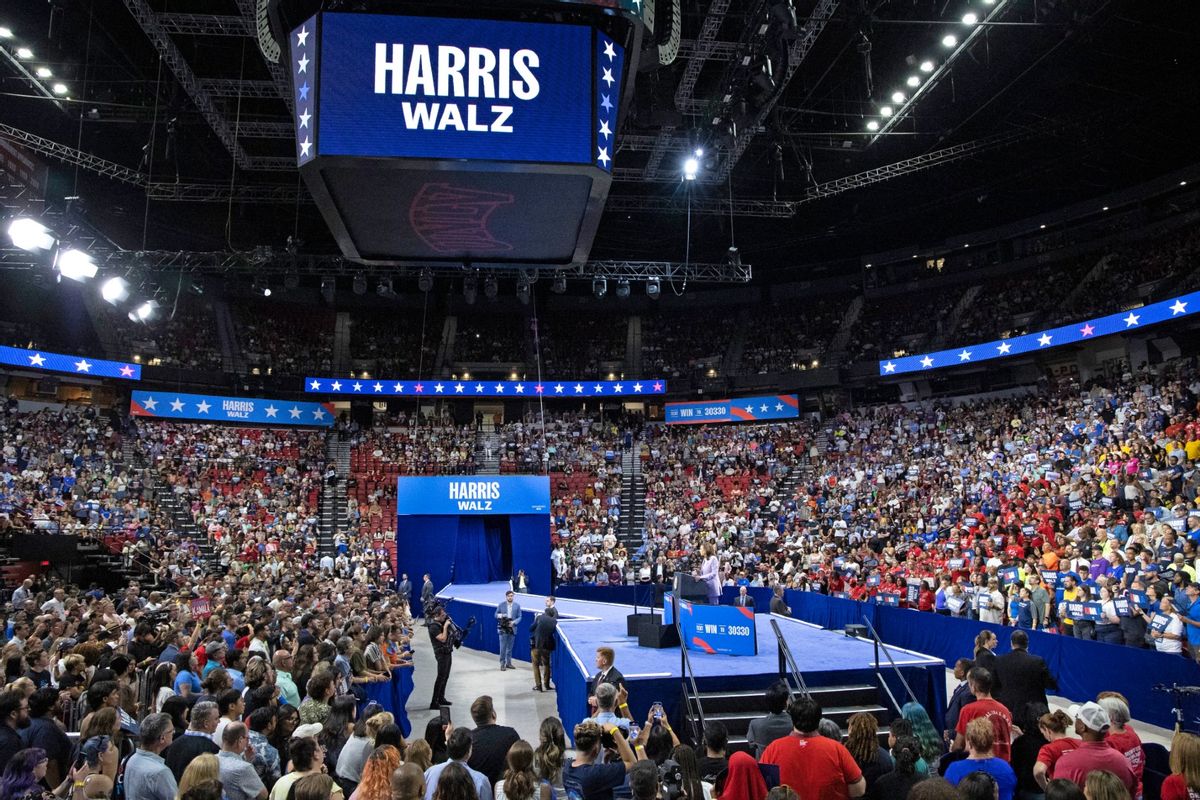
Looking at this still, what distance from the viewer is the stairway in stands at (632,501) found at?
30.8 m

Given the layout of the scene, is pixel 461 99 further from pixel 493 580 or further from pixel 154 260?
pixel 493 580

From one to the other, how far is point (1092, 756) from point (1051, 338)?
81.4ft

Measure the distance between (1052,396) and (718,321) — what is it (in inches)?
639

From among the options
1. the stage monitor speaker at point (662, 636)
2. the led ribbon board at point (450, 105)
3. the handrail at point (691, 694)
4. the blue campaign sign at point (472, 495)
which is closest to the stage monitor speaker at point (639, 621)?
the stage monitor speaker at point (662, 636)

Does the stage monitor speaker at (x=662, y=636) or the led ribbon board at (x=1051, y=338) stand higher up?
the led ribbon board at (x=1051, y=338)

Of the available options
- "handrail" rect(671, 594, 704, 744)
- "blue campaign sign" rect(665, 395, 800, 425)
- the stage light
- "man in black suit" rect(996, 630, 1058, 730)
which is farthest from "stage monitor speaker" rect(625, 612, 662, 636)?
"blue campaign sign" rect(665, 395, 800, 425)

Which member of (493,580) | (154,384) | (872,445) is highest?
(154,384)

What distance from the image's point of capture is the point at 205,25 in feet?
50.4

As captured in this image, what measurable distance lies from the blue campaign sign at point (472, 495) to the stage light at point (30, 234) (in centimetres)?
1159

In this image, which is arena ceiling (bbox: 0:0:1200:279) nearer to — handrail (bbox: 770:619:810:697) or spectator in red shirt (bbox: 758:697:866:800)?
handrail (bbox: 770:619:810:697)

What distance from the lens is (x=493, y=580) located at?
90.2 feet

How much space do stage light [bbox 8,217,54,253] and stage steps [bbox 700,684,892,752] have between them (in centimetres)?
1685

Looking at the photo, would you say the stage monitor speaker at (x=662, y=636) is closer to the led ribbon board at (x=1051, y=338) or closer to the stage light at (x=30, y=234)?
the stage light at (x=30, y=234)

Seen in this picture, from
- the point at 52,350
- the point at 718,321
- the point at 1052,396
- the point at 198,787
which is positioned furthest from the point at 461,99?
the point at 718,321
